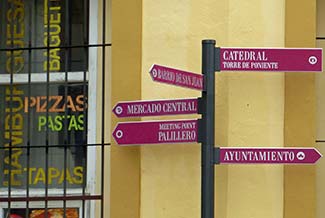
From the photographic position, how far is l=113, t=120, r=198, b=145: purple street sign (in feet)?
23.7

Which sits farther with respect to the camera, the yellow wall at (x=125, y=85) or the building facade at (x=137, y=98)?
the yellow wall at (x=125, y=85)

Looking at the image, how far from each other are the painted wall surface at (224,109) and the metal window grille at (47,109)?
70 centimetres

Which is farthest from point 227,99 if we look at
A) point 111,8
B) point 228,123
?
point 111,8

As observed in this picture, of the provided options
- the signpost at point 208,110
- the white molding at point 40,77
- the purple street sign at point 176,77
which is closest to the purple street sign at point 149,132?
the signpost at point 208,110

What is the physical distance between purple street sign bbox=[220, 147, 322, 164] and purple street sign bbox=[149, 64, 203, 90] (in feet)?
2.92

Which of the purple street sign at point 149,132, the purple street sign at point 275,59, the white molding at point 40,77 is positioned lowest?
the purple street sign at point 149,132

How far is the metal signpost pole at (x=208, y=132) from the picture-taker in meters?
6.44

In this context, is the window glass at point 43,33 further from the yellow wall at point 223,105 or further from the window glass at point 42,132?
the yellow wall at point 223,105

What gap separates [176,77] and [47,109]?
2277 millimetres

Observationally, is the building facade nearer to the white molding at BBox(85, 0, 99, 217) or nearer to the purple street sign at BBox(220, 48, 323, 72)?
the white molding at BBox(85, 0, 99, 217)

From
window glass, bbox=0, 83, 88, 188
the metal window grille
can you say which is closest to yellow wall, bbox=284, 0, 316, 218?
the metal window grille

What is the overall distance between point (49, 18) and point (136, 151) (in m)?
1.71

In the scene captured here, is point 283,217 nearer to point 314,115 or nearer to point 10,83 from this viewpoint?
point 314,115

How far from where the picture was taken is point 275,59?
24.9 ft
